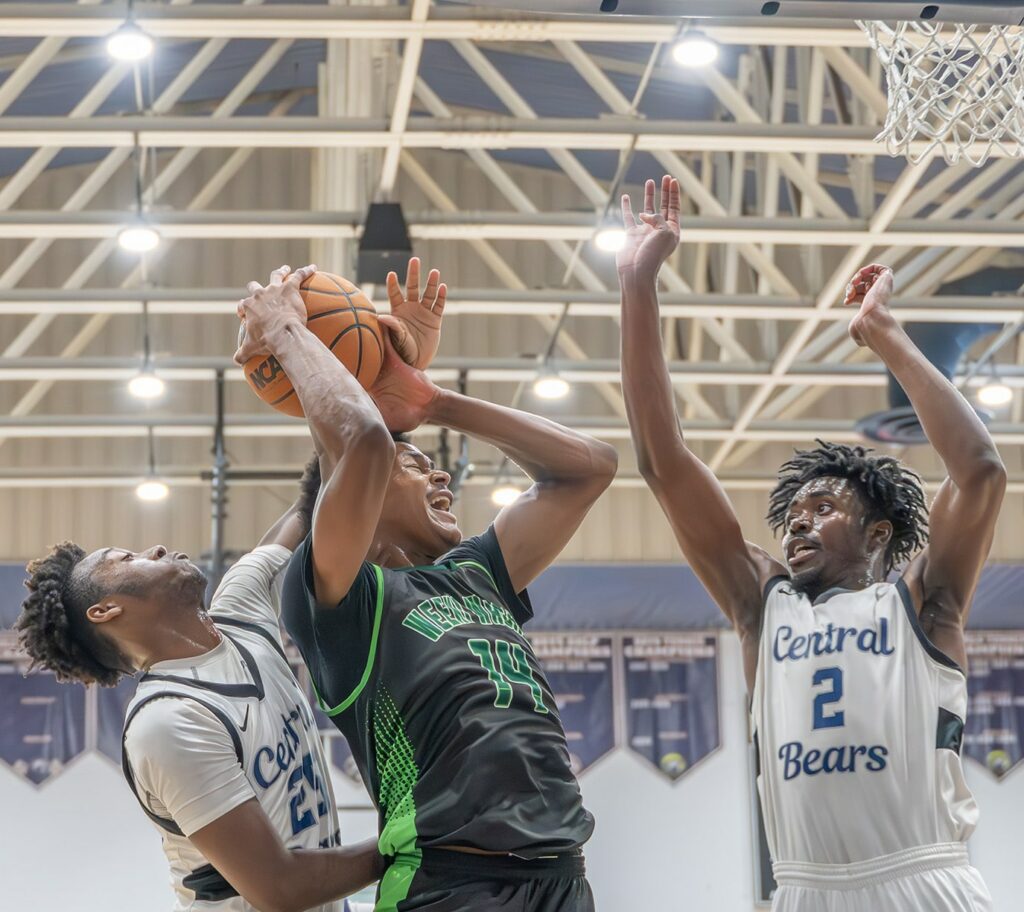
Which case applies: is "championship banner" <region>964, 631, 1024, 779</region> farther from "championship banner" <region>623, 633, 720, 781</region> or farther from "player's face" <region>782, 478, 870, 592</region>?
"player's face" <region>782, 478, 870, 592</region>

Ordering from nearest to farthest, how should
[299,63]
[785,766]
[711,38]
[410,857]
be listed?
[410,857]
[785,766]
[711,38]
[299,63]

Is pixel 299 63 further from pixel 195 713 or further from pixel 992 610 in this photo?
pixel 195 713

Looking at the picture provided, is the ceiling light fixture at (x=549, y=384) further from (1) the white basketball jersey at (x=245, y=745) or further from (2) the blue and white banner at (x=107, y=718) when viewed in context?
(1) the white basketball jersey at (x=245, y=745)

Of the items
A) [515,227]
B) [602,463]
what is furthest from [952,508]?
[515,227]

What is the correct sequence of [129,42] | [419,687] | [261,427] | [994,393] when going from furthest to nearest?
[261,427] → [994,393] → [129,42] → [419,687]

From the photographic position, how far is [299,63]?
15.1 m

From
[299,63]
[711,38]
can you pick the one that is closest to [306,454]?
[299,63]

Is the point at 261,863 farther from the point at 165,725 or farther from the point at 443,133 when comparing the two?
the point at 443,133

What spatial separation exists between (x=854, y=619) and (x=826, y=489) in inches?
15.7

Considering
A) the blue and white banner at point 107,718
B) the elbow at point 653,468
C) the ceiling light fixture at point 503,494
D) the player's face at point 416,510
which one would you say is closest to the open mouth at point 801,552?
the elbow at point 653,468

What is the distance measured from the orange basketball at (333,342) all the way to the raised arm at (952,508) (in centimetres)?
131

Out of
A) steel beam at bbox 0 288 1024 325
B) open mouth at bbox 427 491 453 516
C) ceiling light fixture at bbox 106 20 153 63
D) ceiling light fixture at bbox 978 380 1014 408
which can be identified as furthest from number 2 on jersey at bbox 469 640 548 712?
ceiling light fixture at bbox 978 380 1014 408

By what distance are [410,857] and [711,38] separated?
22.1ft

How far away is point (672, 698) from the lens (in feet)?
52.3
